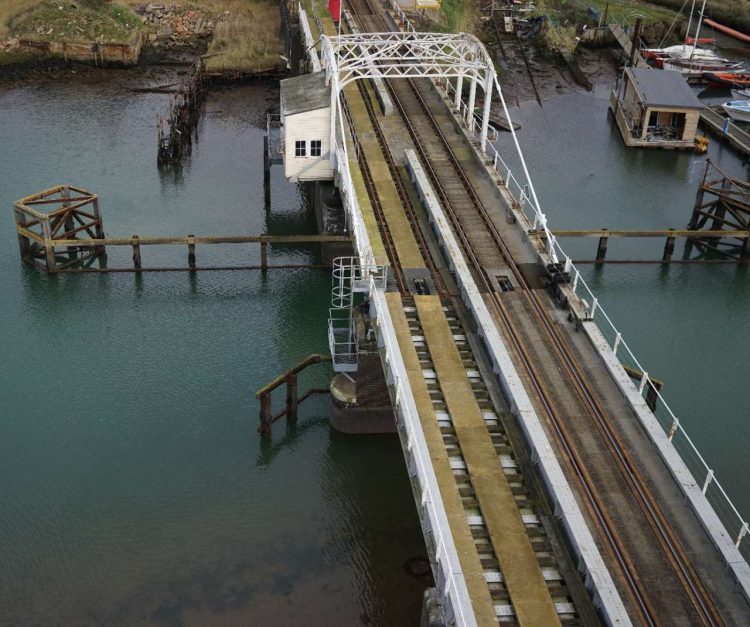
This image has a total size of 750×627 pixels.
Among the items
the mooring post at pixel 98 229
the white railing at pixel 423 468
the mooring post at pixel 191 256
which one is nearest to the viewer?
the white railing at pixel 423 468

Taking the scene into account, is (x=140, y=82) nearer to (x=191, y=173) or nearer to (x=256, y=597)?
(x=191, y=173)

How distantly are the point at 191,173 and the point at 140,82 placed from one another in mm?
19882

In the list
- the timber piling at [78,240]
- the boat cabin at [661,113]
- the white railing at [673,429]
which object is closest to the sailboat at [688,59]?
the boat cabin at [661,113]

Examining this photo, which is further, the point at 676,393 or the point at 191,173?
the point at 191,173

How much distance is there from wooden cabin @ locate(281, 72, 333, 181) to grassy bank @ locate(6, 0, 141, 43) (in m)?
38.6

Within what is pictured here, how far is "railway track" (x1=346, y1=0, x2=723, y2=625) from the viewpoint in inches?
813

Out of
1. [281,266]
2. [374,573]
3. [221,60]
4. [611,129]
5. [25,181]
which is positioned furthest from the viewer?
[221,60]

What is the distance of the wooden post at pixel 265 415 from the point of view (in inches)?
1302

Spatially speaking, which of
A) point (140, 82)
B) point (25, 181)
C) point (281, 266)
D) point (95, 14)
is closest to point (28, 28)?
point (95, 14)

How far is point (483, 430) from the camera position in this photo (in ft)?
84.2

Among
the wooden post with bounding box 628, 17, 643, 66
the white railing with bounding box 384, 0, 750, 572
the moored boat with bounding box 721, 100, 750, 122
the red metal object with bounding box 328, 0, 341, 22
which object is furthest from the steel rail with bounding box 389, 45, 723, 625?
the wooden post with bounding box 628, 17, 643, 66

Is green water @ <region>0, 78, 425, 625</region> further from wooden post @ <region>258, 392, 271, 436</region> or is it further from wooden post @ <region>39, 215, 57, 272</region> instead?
wooden post @ <region>39, 215, 57, 272</region>

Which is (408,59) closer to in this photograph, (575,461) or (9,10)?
(575,461)

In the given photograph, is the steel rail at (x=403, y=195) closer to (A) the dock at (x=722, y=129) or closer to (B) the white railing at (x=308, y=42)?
(B) the white railing at (x=308, y=42)
